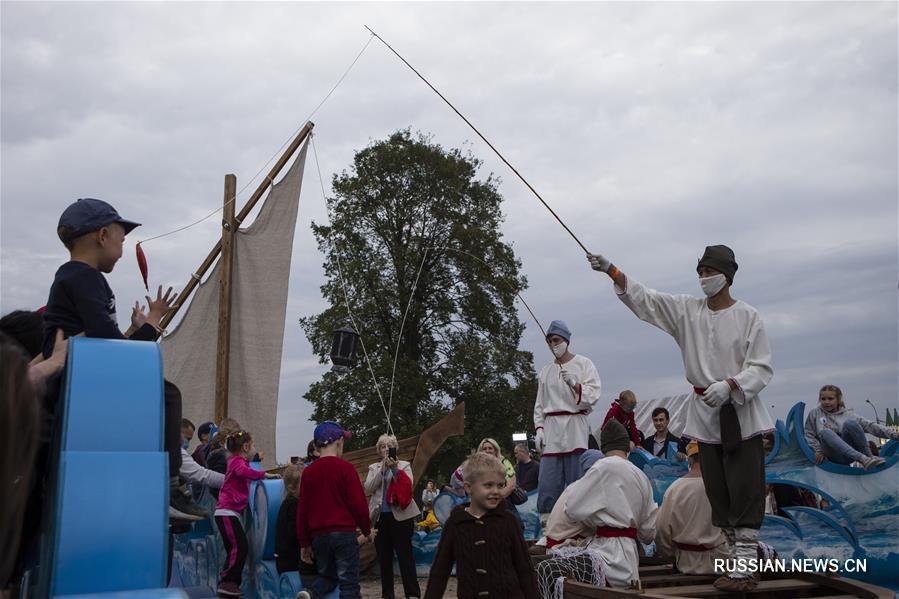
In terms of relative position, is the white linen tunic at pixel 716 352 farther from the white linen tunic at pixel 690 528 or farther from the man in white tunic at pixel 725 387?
the white linen tunic at pixel 690 528

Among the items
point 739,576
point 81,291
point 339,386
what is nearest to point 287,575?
point 739,576

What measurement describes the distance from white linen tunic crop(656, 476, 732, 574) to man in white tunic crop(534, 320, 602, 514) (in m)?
2.33

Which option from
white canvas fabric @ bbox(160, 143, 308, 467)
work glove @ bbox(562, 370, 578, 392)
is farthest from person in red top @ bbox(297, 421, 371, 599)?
white canvas fabric @ bbox(160, 143, 308, 467)

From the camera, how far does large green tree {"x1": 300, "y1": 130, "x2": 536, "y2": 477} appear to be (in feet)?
75.7

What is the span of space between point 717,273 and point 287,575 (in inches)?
149

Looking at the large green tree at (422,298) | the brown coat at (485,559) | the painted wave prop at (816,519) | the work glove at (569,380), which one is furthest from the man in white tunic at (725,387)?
the large green tree at (422,298)

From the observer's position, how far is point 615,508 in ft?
15.5

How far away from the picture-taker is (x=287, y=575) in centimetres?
615

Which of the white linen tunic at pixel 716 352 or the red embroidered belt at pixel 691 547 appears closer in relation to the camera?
the white linen tunic at pixel 716 352

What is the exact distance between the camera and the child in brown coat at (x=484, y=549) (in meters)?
3.84

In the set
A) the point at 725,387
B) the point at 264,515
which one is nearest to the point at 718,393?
the point at 725,387

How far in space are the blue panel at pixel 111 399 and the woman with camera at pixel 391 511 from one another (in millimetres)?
5760

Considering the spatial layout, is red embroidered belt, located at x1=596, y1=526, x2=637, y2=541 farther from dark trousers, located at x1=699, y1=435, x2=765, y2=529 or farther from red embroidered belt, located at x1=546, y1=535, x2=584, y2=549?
dark trousers, located at x1=699, y1=435, x2=765, y2=529

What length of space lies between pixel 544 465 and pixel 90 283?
5.46 meters
